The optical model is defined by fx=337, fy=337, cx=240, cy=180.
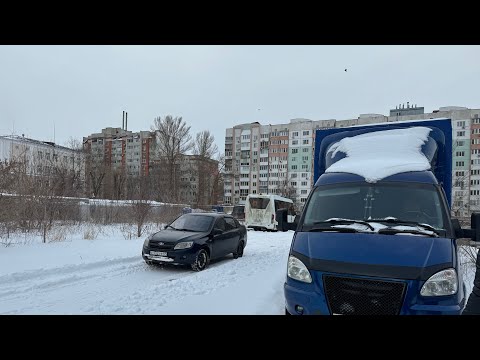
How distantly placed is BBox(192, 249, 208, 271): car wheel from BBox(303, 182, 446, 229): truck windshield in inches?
193

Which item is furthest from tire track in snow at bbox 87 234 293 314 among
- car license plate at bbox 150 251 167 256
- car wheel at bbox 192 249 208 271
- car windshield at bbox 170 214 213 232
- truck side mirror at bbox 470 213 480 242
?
truck side mirror at bbox 470 213 480 242

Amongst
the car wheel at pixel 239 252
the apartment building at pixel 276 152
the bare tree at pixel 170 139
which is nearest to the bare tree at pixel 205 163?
the bare tree at pixel 170 139

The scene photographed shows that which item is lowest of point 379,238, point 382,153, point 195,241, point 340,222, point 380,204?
point 195,241

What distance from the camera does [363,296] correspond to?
3635 mm

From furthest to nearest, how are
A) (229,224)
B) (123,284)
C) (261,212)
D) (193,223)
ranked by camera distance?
1. (261,212)
2. (229,224)
3. (193,223)
4. (123,284)

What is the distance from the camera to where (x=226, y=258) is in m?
11.6

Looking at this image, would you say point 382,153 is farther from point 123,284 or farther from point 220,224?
point 220,224

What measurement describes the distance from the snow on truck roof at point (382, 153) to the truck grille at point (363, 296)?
187cm

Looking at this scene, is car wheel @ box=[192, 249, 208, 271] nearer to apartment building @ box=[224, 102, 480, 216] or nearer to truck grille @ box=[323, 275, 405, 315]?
truck grille @ box=[323, 275, 405, 315]

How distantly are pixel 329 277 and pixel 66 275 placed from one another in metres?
6.85

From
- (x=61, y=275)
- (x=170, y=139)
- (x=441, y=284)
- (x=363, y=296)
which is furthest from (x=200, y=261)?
(x=170, y=139)

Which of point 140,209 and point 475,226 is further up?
point 475,226

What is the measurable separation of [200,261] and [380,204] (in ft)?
19.2
